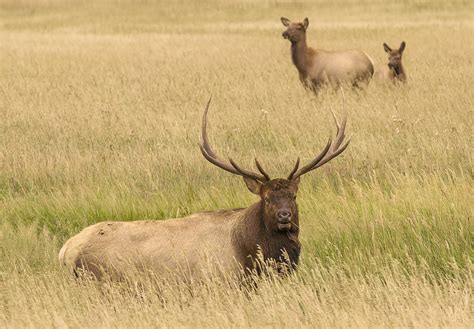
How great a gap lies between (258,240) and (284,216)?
51 centimetres

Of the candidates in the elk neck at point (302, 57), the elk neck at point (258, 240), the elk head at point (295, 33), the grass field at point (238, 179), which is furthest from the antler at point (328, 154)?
the elk head at point (295, 33)

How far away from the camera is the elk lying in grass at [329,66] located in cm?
1627

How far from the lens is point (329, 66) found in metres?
16.5

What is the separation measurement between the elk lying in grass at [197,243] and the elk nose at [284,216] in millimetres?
205

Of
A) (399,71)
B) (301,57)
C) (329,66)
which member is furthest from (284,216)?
(399,71)

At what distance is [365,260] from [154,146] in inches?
196

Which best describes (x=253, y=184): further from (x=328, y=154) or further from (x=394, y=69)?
(x=394, y=69)

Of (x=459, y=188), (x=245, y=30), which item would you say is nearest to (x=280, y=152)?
(x=459, y=188)

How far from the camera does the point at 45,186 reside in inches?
378

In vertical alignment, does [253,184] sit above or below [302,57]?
below

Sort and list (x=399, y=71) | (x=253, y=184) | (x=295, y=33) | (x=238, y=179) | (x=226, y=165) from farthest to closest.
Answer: (x=295, y=33), (x=399, y=71), (x=238, y=179), (x=226, y=165), (x=253, y=184)

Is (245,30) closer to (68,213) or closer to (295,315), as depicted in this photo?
(68,213)

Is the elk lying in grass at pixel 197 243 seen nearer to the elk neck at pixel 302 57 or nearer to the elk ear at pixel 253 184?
the elk ear at pixel 253 184

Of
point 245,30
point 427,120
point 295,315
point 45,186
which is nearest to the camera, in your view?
point 295,315
